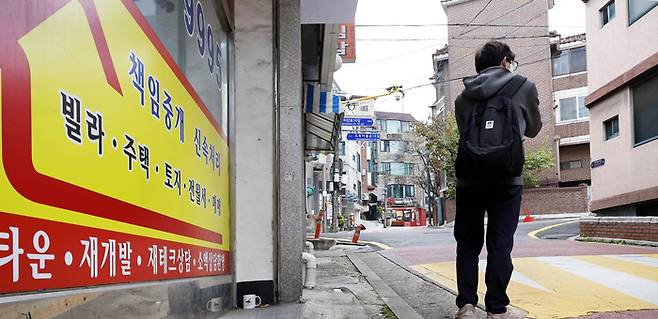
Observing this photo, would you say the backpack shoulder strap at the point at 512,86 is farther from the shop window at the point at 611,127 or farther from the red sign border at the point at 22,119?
the shop window at the point at 611,127

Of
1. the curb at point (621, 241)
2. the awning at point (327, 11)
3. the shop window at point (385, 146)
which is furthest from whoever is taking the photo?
the shop window at point (385, 146)

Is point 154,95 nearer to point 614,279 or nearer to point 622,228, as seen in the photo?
point 614,279

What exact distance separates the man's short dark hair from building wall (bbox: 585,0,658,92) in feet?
33.8

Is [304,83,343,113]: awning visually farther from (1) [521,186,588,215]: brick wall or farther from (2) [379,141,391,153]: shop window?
(2) [379,141,391,153]: shop window

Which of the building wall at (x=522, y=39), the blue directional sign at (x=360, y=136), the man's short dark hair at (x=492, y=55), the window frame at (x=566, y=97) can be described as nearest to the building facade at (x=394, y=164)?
the building wall at (x=522, y=39)

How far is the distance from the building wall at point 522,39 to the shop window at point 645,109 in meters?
20.0

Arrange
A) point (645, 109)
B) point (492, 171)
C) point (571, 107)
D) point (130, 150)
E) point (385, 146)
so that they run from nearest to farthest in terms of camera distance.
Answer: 1. point (130, 150)
2. point (492, 171)
3. point (645, 109)
4. point (571, 107)
5. point (385, 146)

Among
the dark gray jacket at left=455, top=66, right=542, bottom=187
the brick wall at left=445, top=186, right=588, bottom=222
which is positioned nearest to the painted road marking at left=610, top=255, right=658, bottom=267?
the dark gray jacket at left=455, top=66, right=542, bottom=187

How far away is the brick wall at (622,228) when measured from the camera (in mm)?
10701

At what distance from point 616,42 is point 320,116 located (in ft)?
25.5

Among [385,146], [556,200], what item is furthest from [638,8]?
[385,146]

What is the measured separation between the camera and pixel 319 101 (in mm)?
9844

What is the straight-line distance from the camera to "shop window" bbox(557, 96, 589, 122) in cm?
3244

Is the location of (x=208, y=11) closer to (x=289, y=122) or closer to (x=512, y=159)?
(x=289, y=122)
